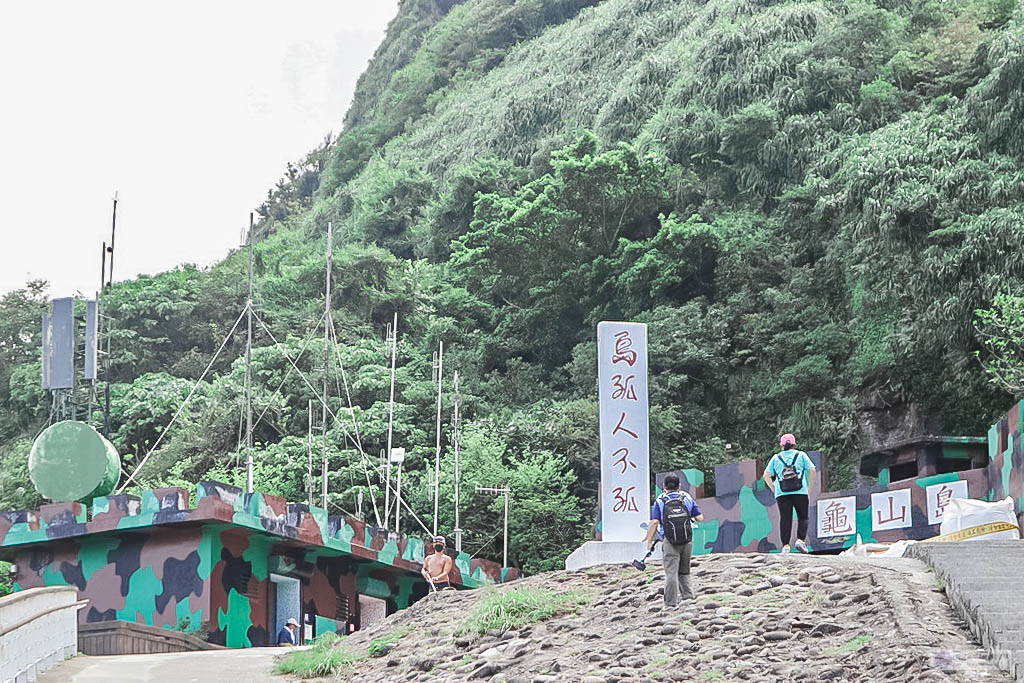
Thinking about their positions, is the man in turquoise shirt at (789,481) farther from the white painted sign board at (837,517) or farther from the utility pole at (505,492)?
the utility pole at (505,492)

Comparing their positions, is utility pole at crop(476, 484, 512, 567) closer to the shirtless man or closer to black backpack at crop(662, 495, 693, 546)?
the shirtless man

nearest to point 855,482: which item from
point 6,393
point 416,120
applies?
point 6,393

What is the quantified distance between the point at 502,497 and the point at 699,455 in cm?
541

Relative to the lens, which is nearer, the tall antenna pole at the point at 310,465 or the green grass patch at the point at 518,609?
the green grass patch at the point at 518,609

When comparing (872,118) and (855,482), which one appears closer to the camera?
(855,482)

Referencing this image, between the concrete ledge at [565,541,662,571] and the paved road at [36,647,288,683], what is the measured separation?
12.0ft

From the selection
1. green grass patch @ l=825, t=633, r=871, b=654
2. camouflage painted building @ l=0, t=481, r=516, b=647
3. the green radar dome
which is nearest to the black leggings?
green grass patch @ l=825, t=633, r=871, b=654

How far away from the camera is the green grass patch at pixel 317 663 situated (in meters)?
13.4

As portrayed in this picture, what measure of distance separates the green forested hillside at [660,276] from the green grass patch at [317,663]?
20.5 metres

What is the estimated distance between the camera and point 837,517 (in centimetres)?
2367

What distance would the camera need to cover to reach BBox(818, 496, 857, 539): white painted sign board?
23.4 m

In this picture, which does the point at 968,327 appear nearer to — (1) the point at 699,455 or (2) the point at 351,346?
(1) the point at 699,455

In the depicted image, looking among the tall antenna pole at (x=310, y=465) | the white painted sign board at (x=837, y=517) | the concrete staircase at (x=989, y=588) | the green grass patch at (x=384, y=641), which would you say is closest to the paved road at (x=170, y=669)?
the green grass patch at (x=384, y=641)

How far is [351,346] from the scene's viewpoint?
144 feet
